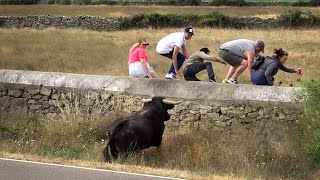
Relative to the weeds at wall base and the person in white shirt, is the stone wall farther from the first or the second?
the person in white shirt

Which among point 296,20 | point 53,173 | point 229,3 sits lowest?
point 53,173

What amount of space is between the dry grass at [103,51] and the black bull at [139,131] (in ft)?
14.6

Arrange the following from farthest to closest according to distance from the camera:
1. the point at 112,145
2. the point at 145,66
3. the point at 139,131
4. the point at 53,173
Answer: the point at 145,66 < the point at 139,131 < the point at 112,145 < the point at 53,173

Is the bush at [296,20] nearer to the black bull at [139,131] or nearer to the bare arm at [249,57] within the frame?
the bare arm at [249,57]

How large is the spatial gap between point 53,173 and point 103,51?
19.5 metres

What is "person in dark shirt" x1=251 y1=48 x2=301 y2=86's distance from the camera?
12320 mm

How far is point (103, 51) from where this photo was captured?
1107 inches

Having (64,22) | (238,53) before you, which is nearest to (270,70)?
(238,53)

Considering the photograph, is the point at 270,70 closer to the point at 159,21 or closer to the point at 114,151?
the point at 114,151

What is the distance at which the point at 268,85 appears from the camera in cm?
1239

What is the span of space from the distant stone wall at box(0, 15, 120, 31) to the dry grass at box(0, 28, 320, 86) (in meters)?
5.90

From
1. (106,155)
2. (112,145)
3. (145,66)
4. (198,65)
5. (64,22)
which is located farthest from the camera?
(64,22)

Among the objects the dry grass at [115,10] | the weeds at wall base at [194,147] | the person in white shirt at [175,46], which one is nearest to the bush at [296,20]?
the dry grass at [115,10]

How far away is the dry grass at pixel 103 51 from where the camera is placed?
21.4m
